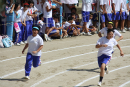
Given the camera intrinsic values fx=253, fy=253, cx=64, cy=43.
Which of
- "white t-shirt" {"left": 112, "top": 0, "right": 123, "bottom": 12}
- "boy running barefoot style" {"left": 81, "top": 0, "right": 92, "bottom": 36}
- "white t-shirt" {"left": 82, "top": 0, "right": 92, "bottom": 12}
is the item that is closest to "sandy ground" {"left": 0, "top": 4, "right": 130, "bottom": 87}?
"boy running barefoot style" {"left": 81, "top": 0, "right": 92, "bottom": 36}

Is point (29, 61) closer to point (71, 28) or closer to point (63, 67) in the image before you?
point (63, 67)

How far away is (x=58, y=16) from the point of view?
1351 cm

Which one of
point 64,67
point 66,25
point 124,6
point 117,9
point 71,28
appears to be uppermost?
point 124,6

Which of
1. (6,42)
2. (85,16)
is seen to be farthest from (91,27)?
(6,42)

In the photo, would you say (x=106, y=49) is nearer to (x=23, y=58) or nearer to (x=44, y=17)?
(x=23, y=58)

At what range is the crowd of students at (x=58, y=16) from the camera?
1207 cm

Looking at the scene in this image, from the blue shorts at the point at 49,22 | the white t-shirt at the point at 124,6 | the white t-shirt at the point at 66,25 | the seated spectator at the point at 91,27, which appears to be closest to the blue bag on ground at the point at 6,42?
the blue shorts at the point at 49,22

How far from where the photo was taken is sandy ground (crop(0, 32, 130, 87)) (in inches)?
281

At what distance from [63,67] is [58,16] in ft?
17.2

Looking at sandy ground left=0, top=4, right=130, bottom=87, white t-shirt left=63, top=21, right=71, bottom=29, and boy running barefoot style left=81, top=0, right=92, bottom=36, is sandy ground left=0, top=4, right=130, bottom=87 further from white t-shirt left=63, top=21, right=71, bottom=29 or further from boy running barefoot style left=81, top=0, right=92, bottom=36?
boy running barefoot style left=81, top=0, right=92, bottom=36

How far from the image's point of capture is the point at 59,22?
13.6 metres

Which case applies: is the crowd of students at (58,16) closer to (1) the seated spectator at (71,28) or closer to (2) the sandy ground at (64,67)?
(1) the seated spectator at (71,28)

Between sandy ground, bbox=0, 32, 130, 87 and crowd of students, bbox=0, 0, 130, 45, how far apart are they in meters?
0.92

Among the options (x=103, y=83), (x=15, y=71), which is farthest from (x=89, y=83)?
(x=15, y=71)
